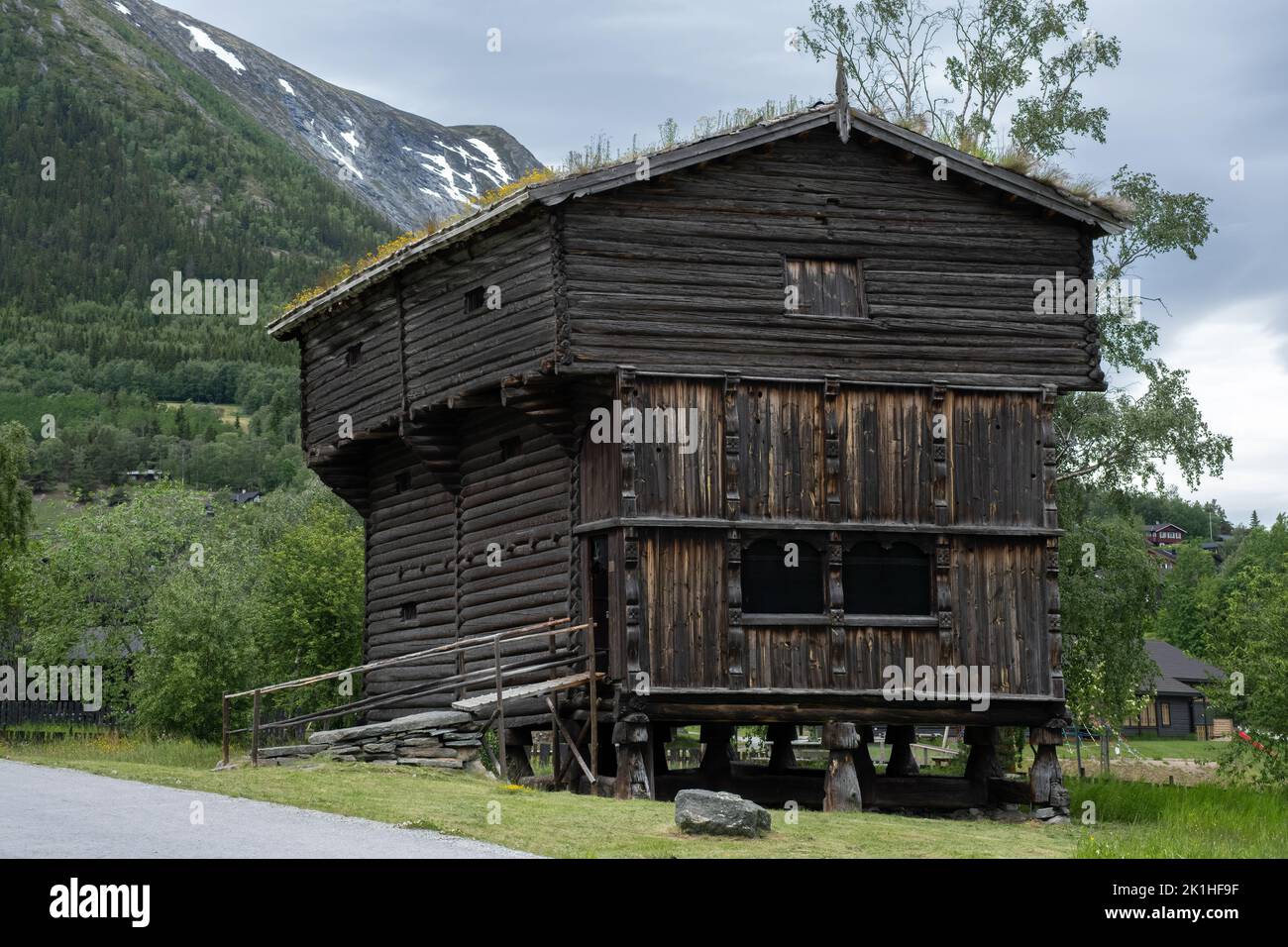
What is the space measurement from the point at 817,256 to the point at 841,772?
26.4ft

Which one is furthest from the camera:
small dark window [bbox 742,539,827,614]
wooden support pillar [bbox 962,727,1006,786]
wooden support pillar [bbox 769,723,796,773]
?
wooden support pillar [bbox 769,723,796,773]

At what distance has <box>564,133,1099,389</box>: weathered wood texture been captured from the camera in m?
24.9

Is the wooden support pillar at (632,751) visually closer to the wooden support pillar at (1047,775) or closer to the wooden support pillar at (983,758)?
the wooden support pillar at (1047,775)

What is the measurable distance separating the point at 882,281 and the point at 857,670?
6.16m

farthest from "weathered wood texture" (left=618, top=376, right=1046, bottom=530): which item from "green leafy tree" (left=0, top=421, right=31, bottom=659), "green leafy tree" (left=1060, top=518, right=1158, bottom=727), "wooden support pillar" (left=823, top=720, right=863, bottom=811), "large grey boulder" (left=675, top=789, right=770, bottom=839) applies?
"green leafy tree" (left=0, top=421, right=31, bottom=659)

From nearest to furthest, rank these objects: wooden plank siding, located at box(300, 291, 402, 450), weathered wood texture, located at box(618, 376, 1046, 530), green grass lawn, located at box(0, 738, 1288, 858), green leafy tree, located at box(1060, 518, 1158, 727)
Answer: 1. green grass lawn, located at box(0, 738, 1288, 858)
2. weathered wood texture, located at box(618, 376, 1046, 530)
3. wooden plank siding, located at box(300, 291, 402, 450)
4. green leafy tree, located at box(1060, 518, 1158, 727)

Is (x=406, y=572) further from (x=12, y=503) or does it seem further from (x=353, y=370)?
(x=12, y=503)

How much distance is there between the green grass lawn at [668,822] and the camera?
15969 millimetres

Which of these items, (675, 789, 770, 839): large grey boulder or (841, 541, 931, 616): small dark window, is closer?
(675, 789, 770, 839): large grey boulder

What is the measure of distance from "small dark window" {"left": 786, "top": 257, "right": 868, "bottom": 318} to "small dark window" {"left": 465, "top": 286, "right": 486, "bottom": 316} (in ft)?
16.4

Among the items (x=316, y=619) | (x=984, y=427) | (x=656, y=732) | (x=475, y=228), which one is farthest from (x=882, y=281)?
(x=316, y=619)

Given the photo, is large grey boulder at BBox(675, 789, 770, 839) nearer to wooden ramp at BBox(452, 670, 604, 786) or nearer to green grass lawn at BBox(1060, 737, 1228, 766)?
wooden ramp at BBox(452, 670, 604, 786)

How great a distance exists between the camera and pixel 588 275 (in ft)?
81.4

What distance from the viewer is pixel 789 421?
82.7 feet
